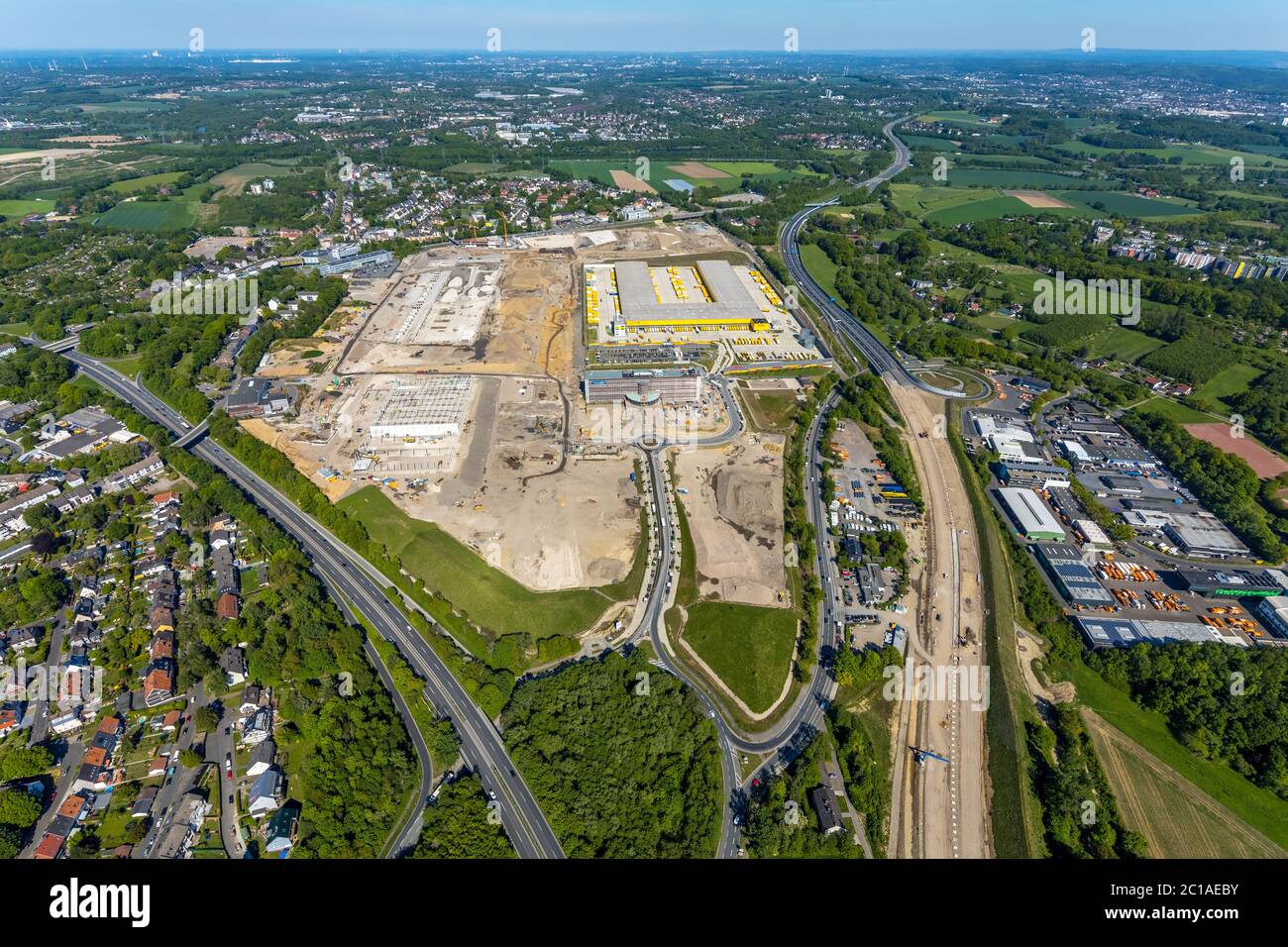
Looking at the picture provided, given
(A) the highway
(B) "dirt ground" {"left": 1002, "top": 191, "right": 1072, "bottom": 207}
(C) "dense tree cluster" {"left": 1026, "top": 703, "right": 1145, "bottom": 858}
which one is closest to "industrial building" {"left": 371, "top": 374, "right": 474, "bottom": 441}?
(A) the highway

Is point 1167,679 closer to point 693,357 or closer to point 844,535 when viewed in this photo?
point 844,535

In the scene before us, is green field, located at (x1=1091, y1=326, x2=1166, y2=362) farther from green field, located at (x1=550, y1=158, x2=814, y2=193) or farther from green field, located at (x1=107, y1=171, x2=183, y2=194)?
green field, located at (x1=107, y1=171, x2=183, y2=194)

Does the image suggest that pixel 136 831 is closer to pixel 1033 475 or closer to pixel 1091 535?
pixel 1091 535

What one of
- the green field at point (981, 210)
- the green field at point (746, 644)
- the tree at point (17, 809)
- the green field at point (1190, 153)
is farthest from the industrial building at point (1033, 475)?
the green field at point (1190, 153)

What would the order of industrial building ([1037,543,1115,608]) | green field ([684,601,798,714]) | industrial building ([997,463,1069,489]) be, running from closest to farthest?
green field ([684,601,798,714]) < industrial building ([1037,543,1115,608]) < industrial building ([997,463,1069,489])

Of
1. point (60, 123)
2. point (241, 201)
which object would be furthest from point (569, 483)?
point (60, 123)
